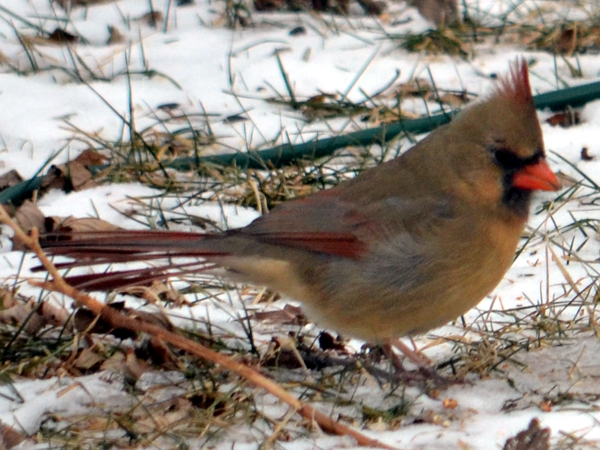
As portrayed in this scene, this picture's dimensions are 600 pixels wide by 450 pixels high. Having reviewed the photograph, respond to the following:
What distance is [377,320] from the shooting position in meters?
2.32

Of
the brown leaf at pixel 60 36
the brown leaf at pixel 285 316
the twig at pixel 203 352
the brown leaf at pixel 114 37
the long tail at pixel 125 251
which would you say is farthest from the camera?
the brown leaf at pixel 114 37

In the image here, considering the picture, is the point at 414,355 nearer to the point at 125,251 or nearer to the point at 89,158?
the point at 125,251

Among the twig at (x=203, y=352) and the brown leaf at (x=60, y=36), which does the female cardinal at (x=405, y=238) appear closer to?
the twig at (x=203, y=352)

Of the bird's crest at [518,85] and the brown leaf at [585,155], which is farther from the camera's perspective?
the brown leaf at [585,155]

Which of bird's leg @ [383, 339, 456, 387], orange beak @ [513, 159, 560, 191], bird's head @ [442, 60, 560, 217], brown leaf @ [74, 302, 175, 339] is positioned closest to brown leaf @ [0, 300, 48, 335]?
brown leaf @ [74, 302, 175, 339]

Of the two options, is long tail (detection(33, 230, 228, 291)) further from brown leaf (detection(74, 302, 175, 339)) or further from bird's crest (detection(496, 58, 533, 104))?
bird's crest (detection(496, 58, 533, 104))

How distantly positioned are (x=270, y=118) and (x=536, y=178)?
5.57 feet

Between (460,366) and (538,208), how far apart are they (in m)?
1.03

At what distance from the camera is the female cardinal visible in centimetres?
227

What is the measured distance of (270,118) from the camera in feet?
12.6

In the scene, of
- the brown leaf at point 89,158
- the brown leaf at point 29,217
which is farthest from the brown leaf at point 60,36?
the brown leaf at point 29,217

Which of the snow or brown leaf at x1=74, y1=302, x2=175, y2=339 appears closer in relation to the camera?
the snow

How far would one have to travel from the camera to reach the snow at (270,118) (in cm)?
214

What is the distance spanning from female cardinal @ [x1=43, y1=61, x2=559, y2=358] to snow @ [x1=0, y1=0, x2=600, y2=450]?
212 mm
